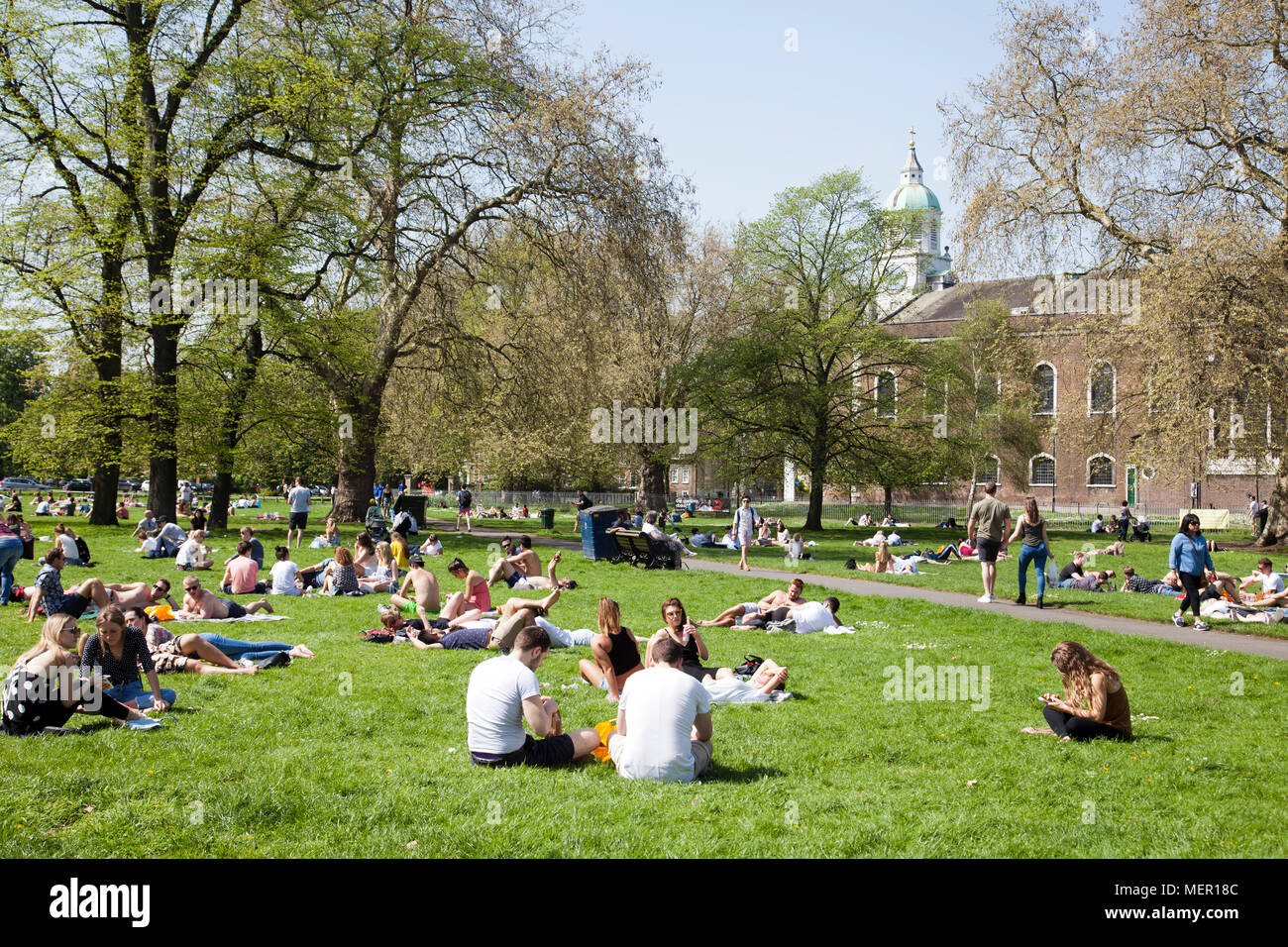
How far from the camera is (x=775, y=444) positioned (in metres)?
39.1

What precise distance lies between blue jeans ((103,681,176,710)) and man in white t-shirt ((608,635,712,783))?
4080 millimetres

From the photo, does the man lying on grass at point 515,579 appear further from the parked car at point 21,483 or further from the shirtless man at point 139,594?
the parked car at point 21,483

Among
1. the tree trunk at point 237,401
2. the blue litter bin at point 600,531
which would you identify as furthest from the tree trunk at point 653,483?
the blue litter bin at point 600,531

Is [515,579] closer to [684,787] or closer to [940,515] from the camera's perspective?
[684,787]

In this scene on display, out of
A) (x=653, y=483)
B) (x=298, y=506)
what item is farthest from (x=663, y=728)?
(x=653, y=483)

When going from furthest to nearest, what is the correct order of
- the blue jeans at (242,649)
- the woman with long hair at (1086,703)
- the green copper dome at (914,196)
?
the green copper dome at (914,196), the blue jeans at (242,649), the woman with long hair at (1086,703)

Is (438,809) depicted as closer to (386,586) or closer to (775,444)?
(386,586)

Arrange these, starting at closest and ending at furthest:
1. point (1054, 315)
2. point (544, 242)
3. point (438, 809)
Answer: point (438, 809) → point (544, 242) → point (1054, 315)

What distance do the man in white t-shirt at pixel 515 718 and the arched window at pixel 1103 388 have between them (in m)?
27.6

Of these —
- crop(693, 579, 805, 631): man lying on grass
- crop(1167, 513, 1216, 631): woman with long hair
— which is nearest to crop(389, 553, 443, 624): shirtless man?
crop(693, 579, 805, 631): man lying on grass

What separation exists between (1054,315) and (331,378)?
23.8 meters

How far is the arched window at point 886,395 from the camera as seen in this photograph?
39250 millimetres
